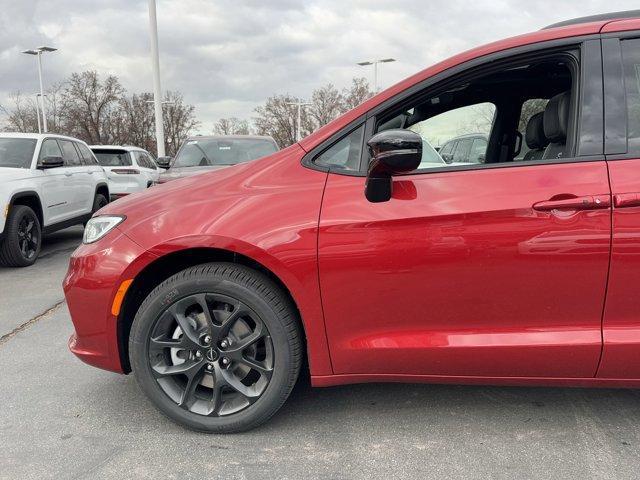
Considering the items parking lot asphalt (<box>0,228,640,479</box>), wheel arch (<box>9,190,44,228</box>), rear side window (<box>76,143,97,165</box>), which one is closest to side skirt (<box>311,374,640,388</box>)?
parking lot asphalt (<box>0,228,640,479</box>)

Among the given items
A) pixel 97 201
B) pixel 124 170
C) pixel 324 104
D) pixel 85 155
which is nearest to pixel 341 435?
pixel 97 201

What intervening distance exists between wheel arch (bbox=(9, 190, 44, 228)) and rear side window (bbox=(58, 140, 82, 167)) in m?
1.17

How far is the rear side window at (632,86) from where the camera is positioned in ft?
6.90

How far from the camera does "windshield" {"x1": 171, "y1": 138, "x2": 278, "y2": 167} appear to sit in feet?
25.7

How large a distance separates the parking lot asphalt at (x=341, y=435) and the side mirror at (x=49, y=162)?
4.52 m

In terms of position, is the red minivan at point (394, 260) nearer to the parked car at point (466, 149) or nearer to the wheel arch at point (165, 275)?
the wheel arch at point (165, 275)

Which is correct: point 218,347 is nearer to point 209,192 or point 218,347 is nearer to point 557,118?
point 209,192

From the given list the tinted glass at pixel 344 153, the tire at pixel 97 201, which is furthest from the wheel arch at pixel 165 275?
the tire at pixel 97 201

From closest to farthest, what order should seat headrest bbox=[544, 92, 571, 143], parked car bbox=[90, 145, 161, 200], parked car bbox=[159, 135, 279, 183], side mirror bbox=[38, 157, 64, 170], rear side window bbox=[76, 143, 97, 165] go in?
seat headrest bbox=[544, 92, 571, 143] < side mirror bbox=[38, 157, 64, 170] < parked car bbox=[159, 135, 279, 183] < rear side window bbox=[76, 143, 97, 165] < parked car bbox=[90, 145, 161, 200]

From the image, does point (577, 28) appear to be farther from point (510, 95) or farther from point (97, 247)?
point (97, 247)

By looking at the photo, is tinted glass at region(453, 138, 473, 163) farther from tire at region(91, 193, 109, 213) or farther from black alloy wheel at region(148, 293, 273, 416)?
tire at region(91, 193, 109, 213)

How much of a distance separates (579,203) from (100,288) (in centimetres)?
211

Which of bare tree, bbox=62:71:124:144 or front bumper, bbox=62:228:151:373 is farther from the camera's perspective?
bare tree, bbox=62:71:124:144

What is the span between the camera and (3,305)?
15.5 feet
